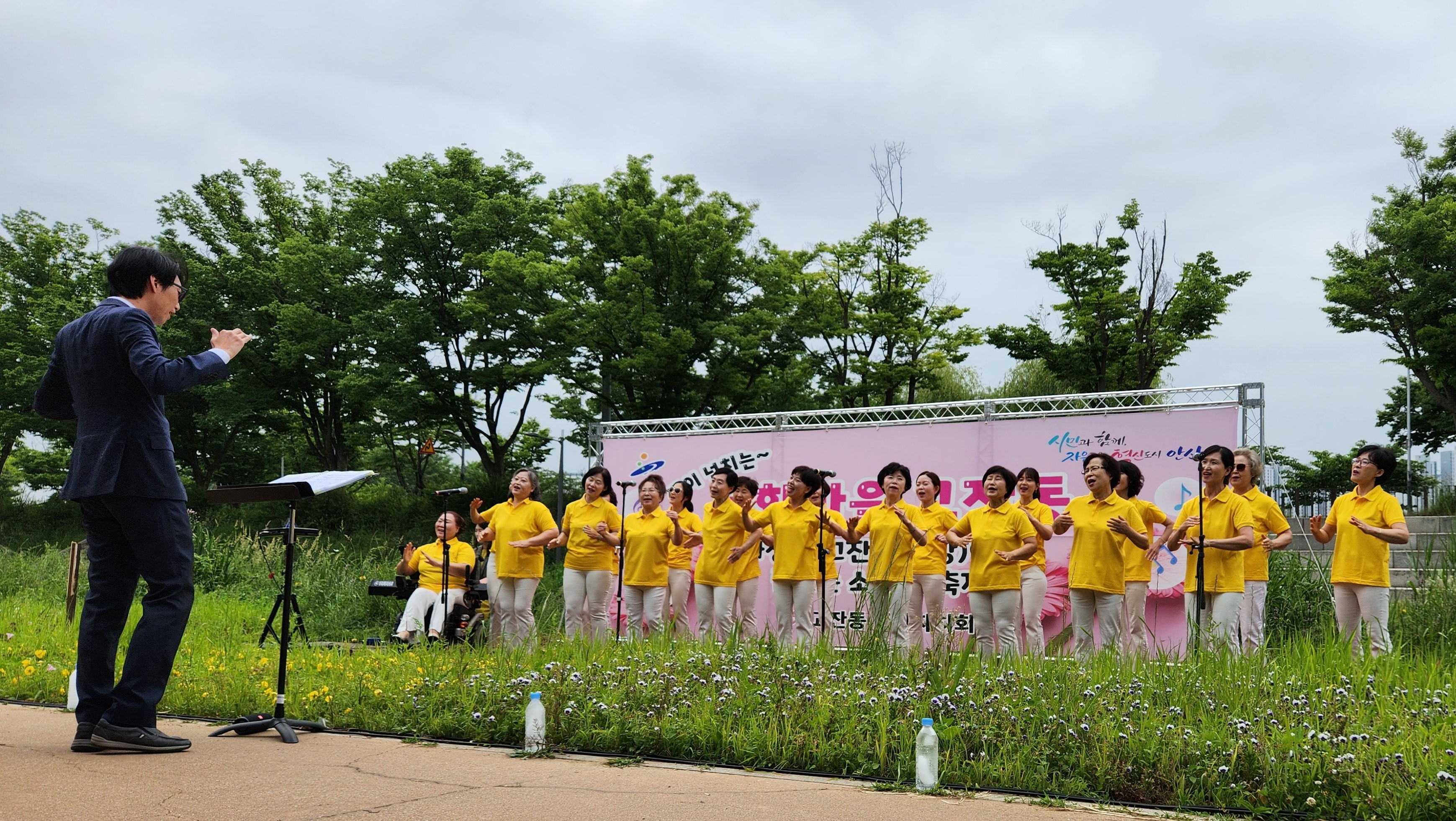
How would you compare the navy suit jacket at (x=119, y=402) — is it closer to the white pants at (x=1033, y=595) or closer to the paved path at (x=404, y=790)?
the paved path at (x=404, y=790)

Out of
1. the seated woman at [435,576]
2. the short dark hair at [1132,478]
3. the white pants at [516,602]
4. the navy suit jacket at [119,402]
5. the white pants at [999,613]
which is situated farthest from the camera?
the seated woman at [435,576]

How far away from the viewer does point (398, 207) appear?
739 inches

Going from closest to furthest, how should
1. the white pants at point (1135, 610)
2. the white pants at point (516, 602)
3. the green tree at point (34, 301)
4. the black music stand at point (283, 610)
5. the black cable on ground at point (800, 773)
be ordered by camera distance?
the black cable on ground at point (800, 773) < the black music stand at point (283, 610) < the white pants at point (1135, 610) < the white pants at point (516, 602) < the green tree at point (34, 301)

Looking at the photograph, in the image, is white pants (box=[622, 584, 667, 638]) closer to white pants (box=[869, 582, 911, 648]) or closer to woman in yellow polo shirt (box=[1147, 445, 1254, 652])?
white pants (box=[869, 582, 911, 648])

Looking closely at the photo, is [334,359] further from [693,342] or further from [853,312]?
[853,312]

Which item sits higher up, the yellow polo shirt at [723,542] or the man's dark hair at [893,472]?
the man's dark hair at [893,472]

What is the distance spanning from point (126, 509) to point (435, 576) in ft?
17.5

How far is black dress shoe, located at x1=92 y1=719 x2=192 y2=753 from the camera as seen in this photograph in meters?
3.69

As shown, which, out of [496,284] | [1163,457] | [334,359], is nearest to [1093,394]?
[1163,457]

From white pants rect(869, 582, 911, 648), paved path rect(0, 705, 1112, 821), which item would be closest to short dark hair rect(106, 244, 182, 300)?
paved path rect(0, 705, 1112, 821)

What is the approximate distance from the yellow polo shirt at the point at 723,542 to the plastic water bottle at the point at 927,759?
188 inches

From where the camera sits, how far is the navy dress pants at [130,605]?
3730 mm

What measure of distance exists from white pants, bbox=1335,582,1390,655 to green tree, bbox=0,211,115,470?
2279 cm

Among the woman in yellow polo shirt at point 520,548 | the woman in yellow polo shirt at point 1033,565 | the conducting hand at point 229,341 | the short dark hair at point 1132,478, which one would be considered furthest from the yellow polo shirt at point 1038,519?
the conducting hand at point 229,341
